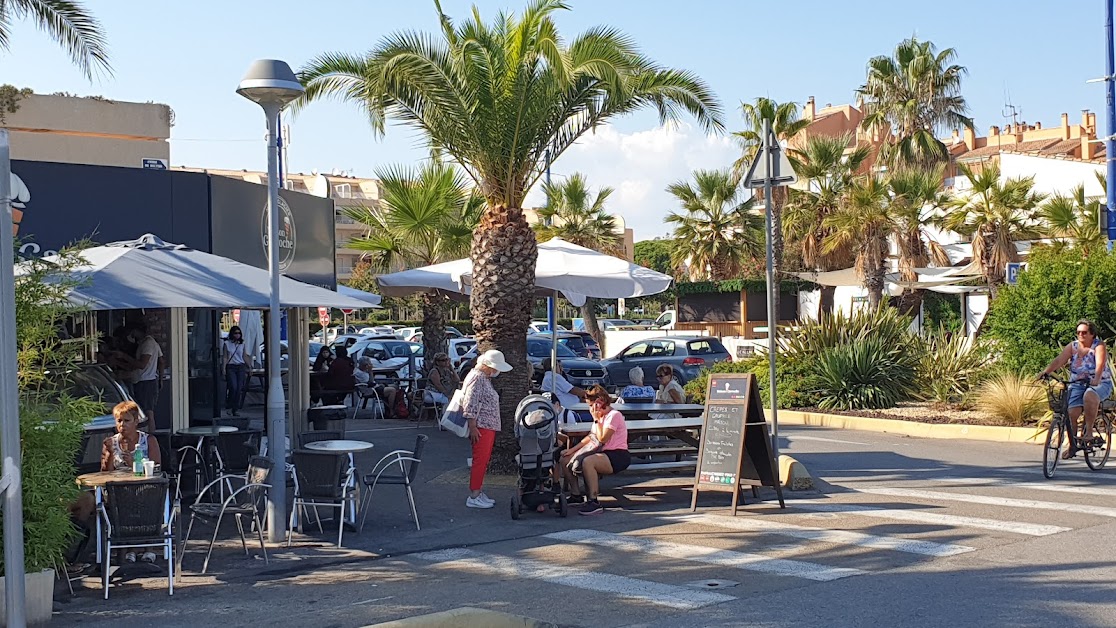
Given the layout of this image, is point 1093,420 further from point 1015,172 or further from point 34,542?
point 1015,172

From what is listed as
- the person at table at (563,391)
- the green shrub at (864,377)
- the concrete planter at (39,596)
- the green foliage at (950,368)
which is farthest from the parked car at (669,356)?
the concrete planter at (39,596)

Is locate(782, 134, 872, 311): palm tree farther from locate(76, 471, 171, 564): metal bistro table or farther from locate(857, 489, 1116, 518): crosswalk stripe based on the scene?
locate(76, 471, 171, 564): metal bistro table

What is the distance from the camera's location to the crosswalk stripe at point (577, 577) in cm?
770

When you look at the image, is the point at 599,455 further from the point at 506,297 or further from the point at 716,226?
the point at 716,226

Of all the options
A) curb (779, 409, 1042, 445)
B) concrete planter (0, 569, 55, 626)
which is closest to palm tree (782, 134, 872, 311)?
curb (779, 409, 1042, 445)

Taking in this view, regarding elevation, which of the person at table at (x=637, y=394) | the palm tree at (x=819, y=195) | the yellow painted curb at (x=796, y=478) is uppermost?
the palm tree at (x=819, y=195)

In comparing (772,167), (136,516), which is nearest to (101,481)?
(136,516)

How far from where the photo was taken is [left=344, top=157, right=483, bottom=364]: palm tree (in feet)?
78.8

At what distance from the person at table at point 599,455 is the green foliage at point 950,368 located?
10.9 metres

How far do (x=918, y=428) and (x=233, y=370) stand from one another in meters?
13.0

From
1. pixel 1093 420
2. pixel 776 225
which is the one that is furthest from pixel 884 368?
pixel 776 225

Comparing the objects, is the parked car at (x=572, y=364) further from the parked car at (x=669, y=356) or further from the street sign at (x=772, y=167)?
the street sign at (x=772, y=167)

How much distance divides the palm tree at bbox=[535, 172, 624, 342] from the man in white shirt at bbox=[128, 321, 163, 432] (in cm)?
2416

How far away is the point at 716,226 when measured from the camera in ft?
145
